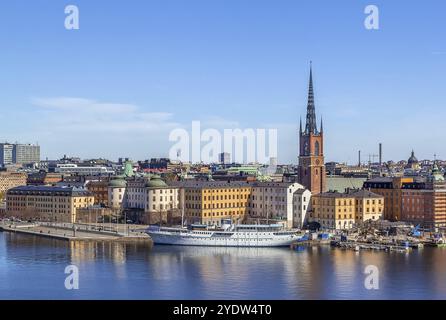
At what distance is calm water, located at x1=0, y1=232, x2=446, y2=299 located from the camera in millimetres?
14695

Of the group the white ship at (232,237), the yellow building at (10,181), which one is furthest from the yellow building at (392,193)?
the yellow building at (10,181)

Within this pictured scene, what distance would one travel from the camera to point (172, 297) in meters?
14.2

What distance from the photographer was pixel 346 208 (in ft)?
90.8

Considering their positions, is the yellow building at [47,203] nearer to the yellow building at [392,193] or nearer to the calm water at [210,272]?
the calm water at [210,272]

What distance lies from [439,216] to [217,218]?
7951 mm

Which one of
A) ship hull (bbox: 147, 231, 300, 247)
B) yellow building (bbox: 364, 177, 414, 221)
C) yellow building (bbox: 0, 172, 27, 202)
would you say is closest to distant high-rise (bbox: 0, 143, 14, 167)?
yellow building (bbox: 0, 172, 27, 202)

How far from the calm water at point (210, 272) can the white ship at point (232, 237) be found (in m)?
0.67

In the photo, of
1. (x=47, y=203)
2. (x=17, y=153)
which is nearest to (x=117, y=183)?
(x=47, y=203)

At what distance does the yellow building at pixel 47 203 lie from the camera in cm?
3219

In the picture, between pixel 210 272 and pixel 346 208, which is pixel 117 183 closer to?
pixel 346 208

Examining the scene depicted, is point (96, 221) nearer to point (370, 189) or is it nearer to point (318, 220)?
point (318, 220)

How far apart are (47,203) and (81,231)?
19.8ft
